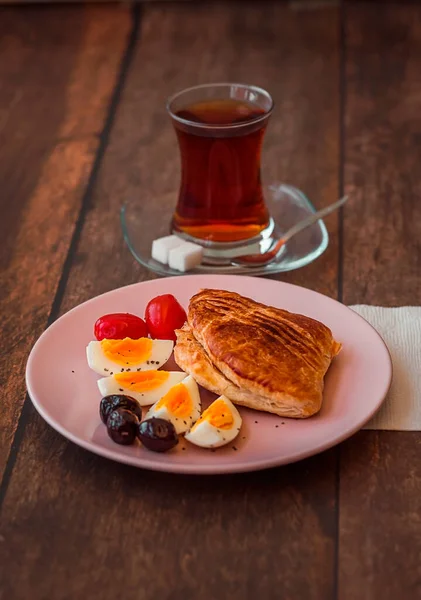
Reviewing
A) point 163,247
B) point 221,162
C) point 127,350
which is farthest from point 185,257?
point 127,350

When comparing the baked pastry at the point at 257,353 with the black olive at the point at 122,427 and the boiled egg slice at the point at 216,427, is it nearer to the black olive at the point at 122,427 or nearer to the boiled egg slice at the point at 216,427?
the boiled egg slice at the point at 216,427

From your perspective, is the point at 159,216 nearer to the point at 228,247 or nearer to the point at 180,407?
the point at 228,247

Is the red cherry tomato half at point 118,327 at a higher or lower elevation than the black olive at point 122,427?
lower

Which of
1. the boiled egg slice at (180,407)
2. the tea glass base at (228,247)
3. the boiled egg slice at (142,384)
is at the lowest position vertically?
the tea glass base at (228,247)

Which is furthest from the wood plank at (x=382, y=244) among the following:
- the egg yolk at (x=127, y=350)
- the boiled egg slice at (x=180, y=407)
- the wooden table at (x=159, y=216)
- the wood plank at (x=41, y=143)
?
the wood plank at (x=41, y=143)

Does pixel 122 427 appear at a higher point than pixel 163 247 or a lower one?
higher

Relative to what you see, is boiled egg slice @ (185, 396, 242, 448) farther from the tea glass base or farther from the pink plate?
the tea glass base
